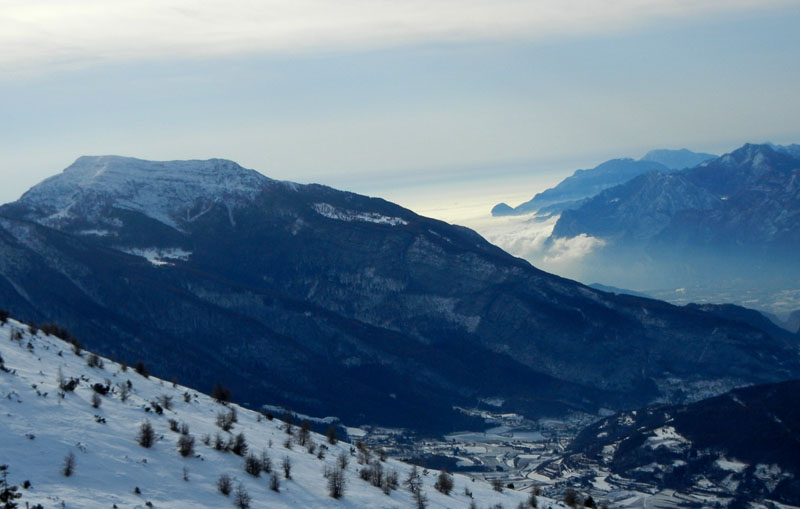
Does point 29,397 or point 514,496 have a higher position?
point 29,397

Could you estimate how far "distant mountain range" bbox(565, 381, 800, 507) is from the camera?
435 ft

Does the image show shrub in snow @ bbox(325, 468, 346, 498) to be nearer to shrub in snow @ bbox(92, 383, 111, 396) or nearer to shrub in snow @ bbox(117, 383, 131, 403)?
shrub in snow @ bbox(117, 383, 131, 403)

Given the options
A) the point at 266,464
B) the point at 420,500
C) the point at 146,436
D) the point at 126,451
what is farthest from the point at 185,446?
the point at 420,500

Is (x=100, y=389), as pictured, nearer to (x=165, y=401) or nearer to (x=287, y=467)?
(x=165, y=401)

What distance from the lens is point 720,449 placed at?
145 meters

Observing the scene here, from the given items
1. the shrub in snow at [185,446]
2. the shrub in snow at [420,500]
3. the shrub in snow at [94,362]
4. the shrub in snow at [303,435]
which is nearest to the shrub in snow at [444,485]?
A: the shrub in snow at [420,500]

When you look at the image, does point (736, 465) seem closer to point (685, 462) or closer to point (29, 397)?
point (685, 462)

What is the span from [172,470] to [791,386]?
147192 mm

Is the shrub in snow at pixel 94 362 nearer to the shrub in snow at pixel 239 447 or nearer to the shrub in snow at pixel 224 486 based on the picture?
the shrub in snow at pixel 239 447

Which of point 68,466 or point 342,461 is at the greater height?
point 68,466

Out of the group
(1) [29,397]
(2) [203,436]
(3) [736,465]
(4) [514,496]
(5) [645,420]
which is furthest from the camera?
(5) [645,420]

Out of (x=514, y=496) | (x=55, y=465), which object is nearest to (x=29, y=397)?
(x=55, y=465)

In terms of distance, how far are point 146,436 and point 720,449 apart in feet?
402

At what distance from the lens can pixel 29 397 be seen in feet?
135
